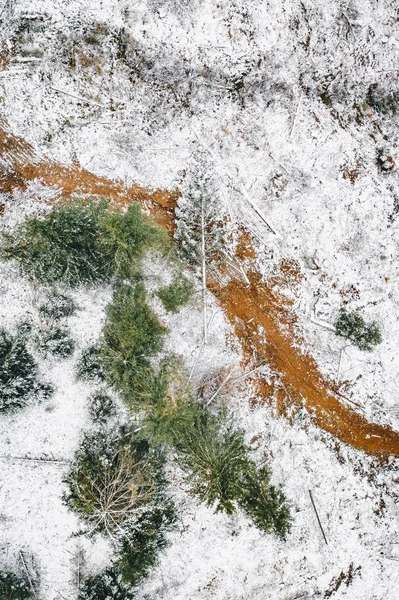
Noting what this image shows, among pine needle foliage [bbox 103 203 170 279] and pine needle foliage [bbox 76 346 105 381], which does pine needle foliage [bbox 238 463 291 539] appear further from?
pine needle foliage [bbox 103 203 170 279]

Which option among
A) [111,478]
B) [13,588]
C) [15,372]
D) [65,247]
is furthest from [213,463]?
[65,247]

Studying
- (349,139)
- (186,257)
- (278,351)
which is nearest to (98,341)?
(186,257)

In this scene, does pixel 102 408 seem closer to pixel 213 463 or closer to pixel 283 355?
pixel 213 463

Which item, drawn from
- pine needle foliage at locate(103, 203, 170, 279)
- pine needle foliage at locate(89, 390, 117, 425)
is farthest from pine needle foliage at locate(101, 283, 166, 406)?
Result: pine needle foliage at locate(103, 203, 170, 279)

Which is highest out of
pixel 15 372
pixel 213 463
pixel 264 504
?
pixel 15 372

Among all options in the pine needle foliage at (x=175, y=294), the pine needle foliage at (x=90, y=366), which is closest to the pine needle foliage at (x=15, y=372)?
the pine needle foliage at (x=90, y=366)

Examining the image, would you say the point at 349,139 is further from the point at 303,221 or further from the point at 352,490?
the point at 352,490
